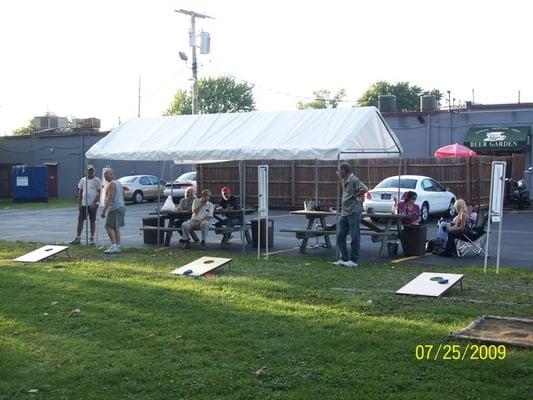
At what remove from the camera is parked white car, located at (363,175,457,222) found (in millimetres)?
21219

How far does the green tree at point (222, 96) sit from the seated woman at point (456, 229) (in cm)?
6532

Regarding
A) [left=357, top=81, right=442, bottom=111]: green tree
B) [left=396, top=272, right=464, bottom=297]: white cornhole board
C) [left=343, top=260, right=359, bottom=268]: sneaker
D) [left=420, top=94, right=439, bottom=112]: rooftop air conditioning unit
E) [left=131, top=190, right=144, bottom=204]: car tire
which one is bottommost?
[left=131, top=190, right=144, bottom=204]: car tire

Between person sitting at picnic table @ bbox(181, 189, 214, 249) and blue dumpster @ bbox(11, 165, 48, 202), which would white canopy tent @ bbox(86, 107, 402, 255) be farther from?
blue dumpster @ bbox(11, 165, 48, 202)

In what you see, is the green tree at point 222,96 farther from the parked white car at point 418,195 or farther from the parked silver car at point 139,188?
the parked white car at point 418,195

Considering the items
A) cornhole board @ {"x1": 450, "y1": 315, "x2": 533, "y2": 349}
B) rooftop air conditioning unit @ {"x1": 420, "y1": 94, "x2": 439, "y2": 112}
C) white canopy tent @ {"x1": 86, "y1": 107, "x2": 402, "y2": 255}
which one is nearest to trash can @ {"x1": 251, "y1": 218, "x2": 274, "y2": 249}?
white canopy tent @ {"x1": 86, "y1": 107, "x2": 402, "y2": 255}

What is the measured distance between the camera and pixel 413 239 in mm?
13477

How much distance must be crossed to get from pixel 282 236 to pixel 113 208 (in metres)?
5.31

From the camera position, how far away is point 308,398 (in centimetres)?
509

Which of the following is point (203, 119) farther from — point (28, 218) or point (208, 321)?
point (28, 218)

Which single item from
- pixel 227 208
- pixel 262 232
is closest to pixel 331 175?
pixel 227 208

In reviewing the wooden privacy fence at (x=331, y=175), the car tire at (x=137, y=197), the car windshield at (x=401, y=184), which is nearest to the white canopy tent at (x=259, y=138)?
the car windshield at (x=401, y=184)

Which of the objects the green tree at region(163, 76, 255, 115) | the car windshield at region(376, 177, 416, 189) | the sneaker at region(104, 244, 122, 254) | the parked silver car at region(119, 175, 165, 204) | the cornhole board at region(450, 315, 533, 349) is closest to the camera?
the cornhole board at region(450, 315, 533, 349)

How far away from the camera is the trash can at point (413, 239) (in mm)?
13453
